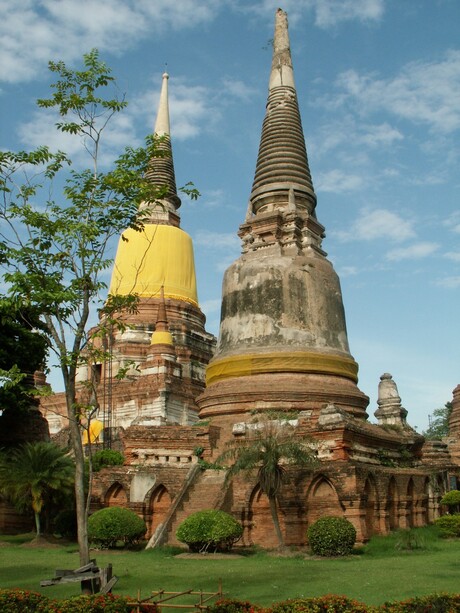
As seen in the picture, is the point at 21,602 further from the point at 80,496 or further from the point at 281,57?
the point at 281,57

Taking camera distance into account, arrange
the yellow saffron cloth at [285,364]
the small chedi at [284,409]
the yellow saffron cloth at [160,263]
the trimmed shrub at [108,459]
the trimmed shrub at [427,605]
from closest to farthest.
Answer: the trimmed shrub at [427,605] → the small chedi at [284,409] → the yellow saffron cloth at [285,364] → the trimmed shrub at [108,459] → the yellow saffron cloth at [160,263]

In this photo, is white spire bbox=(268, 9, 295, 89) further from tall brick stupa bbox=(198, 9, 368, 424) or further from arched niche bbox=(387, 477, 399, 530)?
arched niche bbox=(387, 477, 399, 530)

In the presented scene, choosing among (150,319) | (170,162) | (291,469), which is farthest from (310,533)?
(170,162)

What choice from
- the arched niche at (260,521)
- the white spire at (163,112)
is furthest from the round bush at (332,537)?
the white spire at (163,112)

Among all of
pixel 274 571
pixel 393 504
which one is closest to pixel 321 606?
pixel 274 571

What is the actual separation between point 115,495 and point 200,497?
9.87 feet

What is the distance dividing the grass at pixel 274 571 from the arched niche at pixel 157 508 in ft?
6.50

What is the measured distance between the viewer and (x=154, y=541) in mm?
16547

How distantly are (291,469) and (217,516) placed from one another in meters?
2.56

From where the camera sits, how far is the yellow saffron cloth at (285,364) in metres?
20.8

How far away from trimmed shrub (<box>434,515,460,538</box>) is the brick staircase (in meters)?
6.05

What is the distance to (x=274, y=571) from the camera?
12.4 m

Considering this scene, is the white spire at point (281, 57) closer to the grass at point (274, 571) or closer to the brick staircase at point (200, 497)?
the brick staircase at point (200, 497)

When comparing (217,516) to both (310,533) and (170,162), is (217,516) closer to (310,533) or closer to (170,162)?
(310,533)
